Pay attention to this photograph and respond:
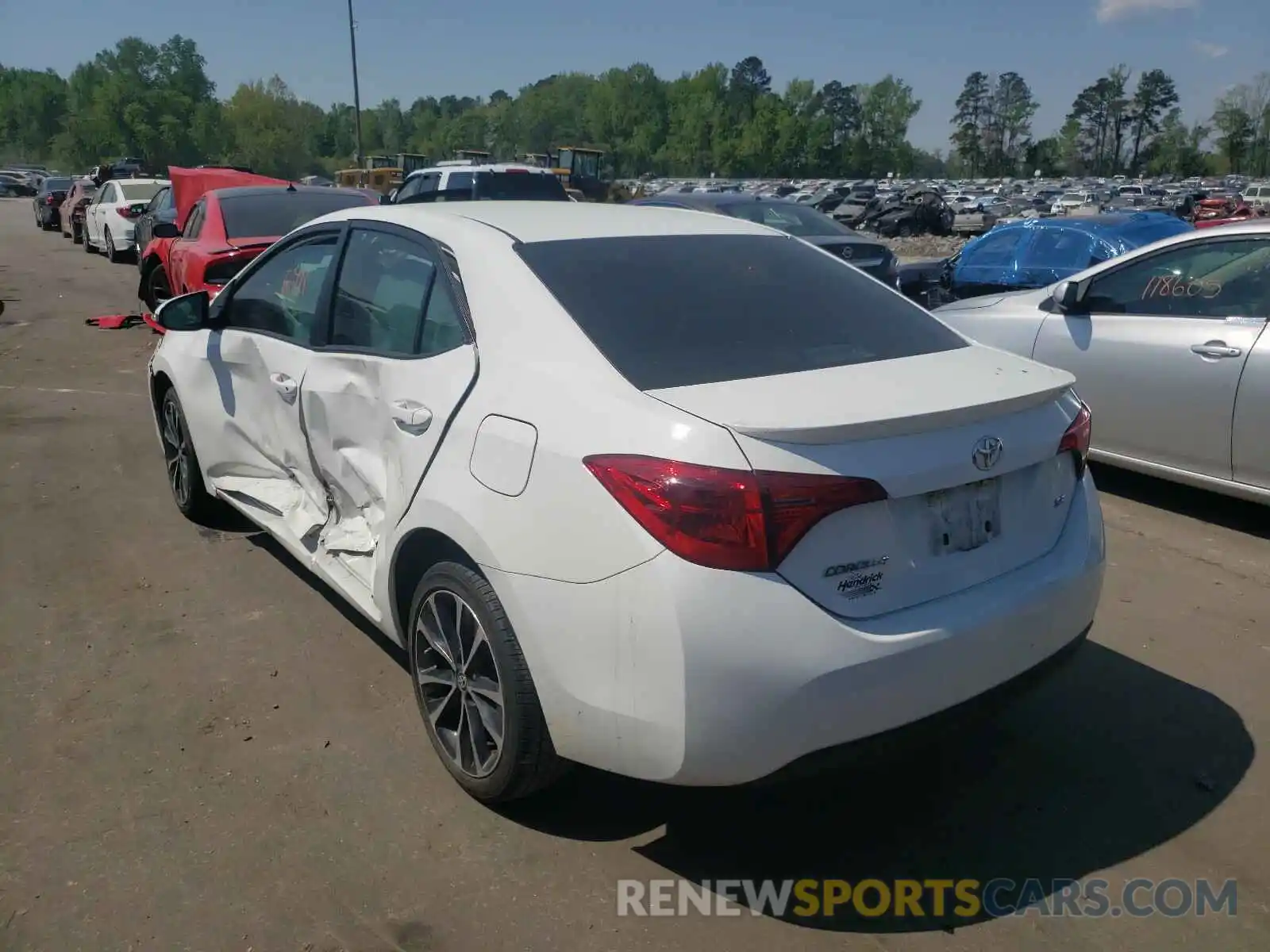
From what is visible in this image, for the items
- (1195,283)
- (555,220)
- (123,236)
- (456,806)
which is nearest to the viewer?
(456,806)

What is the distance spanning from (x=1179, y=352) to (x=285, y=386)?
172 inches

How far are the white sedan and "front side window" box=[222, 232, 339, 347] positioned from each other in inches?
644

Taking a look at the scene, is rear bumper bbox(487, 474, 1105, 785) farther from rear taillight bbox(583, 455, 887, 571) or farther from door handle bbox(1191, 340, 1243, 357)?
door handle bbox(1191, 340, 1243, 357)

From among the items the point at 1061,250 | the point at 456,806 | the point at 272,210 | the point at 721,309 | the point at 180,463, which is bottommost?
the point at 456,806

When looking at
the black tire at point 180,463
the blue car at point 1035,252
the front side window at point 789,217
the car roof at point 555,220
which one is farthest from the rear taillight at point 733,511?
the front side window at point 789,217

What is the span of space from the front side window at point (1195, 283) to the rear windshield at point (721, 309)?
2.74m

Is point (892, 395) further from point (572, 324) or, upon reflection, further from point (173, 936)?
point (173, 936)

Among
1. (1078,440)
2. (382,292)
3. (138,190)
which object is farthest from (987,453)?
(138,190)

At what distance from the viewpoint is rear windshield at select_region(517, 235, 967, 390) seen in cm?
287

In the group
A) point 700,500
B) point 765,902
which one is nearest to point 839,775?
point 765,902

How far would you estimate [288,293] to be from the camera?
4.32m

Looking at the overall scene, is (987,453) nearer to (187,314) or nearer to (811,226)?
(187,314)

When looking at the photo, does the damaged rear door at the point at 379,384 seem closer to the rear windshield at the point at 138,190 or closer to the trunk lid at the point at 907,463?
the trunk lid at the point at 907,463

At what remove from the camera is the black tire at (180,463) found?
5250 millimetres
